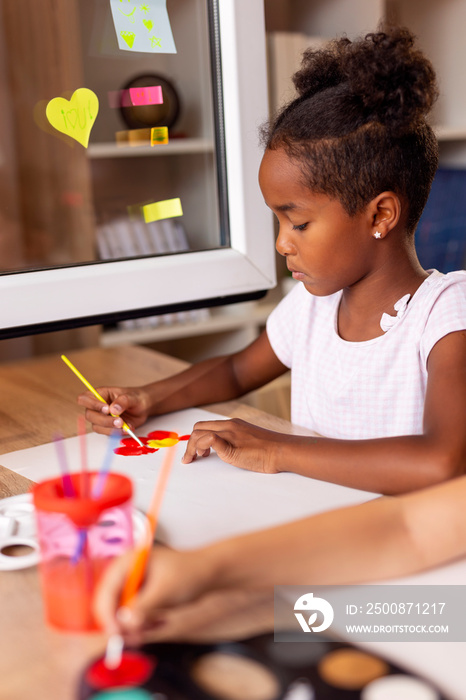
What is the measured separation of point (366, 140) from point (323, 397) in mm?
343

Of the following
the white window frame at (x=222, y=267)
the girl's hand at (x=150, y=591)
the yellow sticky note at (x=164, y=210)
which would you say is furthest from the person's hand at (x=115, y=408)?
the girl's hand at (x=150, y=591)

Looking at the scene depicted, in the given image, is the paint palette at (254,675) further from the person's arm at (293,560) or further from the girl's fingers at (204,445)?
the girl's fingers at (204,445)

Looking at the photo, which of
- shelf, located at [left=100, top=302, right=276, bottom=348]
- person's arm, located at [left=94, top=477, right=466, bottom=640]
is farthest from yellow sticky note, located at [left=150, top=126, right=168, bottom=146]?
shelf, located at [left=100, top=302, right=276, bottom=348]

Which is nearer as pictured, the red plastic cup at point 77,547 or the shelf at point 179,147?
the red plastic cup at point 77,547

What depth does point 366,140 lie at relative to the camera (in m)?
0.85

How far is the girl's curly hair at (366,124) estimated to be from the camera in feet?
2.70

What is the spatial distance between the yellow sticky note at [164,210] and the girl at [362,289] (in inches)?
5.7

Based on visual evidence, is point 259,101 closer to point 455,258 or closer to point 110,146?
point 110,146

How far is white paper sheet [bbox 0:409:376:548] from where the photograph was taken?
0.64 meters

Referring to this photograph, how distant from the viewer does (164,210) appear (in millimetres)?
999

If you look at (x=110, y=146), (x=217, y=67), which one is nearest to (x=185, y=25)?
(x=217, y=67)

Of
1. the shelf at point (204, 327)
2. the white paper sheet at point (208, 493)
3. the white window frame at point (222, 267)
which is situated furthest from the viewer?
the shelf at point (204, 327)

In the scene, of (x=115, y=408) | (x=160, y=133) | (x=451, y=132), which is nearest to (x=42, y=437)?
(x=115, y=408)

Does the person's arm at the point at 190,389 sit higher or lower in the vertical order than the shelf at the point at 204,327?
higher
